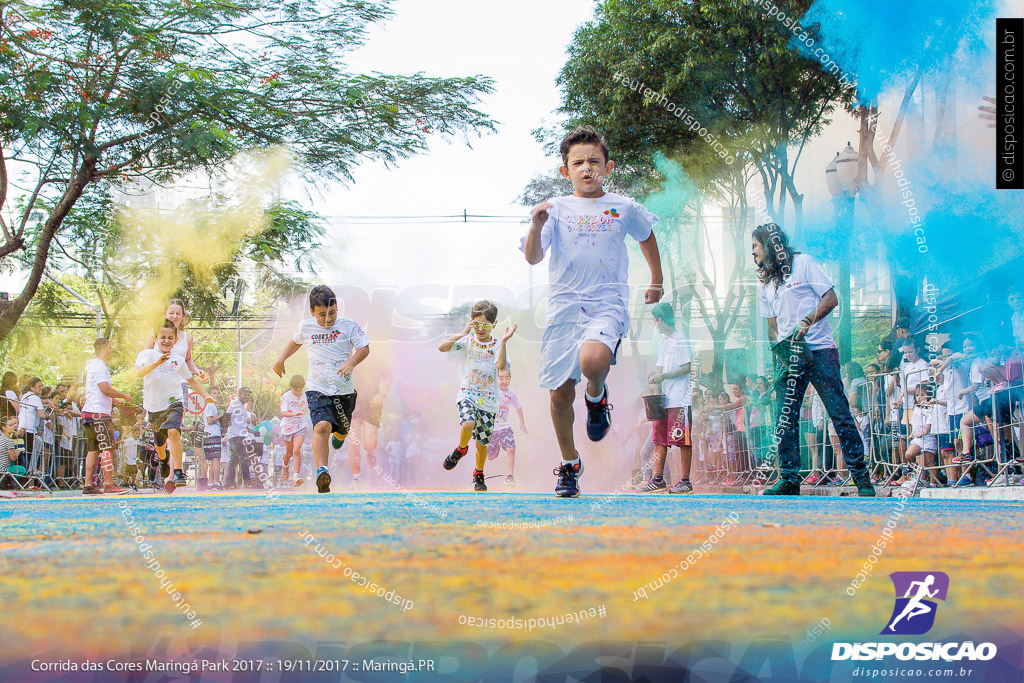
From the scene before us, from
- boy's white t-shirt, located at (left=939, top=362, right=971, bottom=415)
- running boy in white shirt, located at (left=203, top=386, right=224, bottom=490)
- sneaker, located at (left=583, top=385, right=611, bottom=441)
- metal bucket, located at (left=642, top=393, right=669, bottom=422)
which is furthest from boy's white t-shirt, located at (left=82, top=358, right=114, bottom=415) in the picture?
boy's white t-shirt, located at (left=939, top=362, right=971, bottom=415)

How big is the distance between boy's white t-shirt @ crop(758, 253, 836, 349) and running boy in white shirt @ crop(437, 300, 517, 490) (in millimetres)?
2188

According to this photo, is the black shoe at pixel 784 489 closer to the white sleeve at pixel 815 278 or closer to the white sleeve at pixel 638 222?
the white sleeve at pixel 815 278

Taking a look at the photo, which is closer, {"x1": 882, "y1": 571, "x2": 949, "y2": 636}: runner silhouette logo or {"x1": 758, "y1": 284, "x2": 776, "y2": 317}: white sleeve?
{"x1": 882, "y1": 571, "x2": 949, "y2": 636}: runner silhouette logo

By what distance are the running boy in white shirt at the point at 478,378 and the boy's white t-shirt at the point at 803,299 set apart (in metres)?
2.19

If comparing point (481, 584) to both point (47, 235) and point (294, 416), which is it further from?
point (294, 416)

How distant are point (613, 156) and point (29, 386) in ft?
22.7

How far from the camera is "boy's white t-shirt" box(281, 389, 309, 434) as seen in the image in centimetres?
903

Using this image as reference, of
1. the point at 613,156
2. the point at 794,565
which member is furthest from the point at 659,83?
the point at 794,565

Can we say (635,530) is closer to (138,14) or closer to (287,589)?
(287,589)

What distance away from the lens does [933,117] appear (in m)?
7.19

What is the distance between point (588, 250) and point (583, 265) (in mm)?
77

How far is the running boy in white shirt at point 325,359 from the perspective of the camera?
6.03m

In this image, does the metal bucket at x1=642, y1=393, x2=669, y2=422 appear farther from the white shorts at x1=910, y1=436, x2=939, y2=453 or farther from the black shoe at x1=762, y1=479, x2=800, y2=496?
the black shoe at x1=762, y1=479, x2=800, y2=496

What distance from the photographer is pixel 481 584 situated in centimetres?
137
